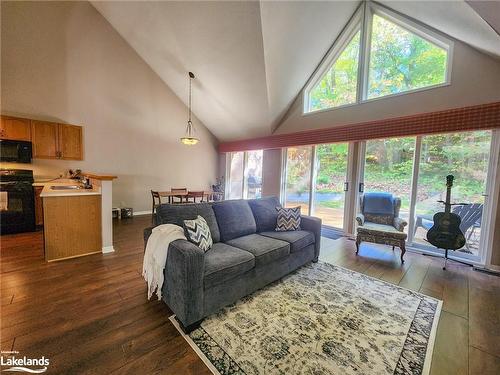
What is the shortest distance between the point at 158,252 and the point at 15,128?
14.6 feet

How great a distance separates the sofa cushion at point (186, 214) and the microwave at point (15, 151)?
12.5 feet

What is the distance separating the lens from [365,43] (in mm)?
4121

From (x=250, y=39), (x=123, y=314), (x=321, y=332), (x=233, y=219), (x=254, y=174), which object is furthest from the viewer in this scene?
(x=254, y=174)

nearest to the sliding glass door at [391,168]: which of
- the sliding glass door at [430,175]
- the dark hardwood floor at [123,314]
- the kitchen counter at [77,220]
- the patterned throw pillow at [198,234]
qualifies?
the sliding glass door at [430,175]

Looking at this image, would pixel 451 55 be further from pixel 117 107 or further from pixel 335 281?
pixel 117 107

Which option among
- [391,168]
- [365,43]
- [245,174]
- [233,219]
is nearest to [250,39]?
[365,43]

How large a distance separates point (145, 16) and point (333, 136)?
4.52 m

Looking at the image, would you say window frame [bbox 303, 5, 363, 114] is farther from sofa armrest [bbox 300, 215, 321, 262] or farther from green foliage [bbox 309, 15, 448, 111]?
sofa armrest [bbox 300, 215, 321, 262]

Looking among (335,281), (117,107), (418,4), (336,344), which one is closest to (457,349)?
(336,344)

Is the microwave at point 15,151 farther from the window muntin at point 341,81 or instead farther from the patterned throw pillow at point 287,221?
the window muntin at point 341,81

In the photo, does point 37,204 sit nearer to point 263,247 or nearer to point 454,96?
point 263,247

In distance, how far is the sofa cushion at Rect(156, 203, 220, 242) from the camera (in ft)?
7.28

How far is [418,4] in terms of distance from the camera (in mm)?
3049

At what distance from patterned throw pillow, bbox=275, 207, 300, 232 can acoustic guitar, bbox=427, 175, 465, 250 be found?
2.03 m
